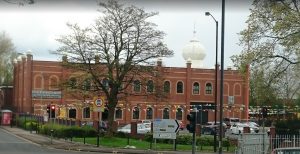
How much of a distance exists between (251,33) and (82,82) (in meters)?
15.7

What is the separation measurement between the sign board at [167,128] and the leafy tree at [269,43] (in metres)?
5.90

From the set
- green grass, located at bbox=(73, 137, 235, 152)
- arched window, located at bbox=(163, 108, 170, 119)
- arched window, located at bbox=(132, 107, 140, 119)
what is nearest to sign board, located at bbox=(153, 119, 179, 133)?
green grass, located at bbox=(73, 137, 235, 152)

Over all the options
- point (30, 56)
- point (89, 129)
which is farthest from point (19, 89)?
point (89, 129)

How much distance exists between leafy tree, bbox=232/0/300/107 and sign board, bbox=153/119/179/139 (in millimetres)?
5903

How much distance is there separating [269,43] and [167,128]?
899cm

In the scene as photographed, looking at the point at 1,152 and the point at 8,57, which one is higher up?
A: the point at 8,57

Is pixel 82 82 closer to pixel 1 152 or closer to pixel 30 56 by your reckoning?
pixel 1 152

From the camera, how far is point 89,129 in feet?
165

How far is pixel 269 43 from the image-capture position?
3631 cm

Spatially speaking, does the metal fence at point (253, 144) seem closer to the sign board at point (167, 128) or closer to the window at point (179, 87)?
the sign board at point (167, 128)

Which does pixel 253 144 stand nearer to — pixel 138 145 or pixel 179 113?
pixel 138 145

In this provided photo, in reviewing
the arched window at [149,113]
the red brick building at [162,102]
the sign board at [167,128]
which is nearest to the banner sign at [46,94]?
the red brick building at [162,102]

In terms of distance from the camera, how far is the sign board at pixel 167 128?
38.3m

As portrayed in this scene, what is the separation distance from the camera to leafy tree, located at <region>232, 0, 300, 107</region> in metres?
33.2
